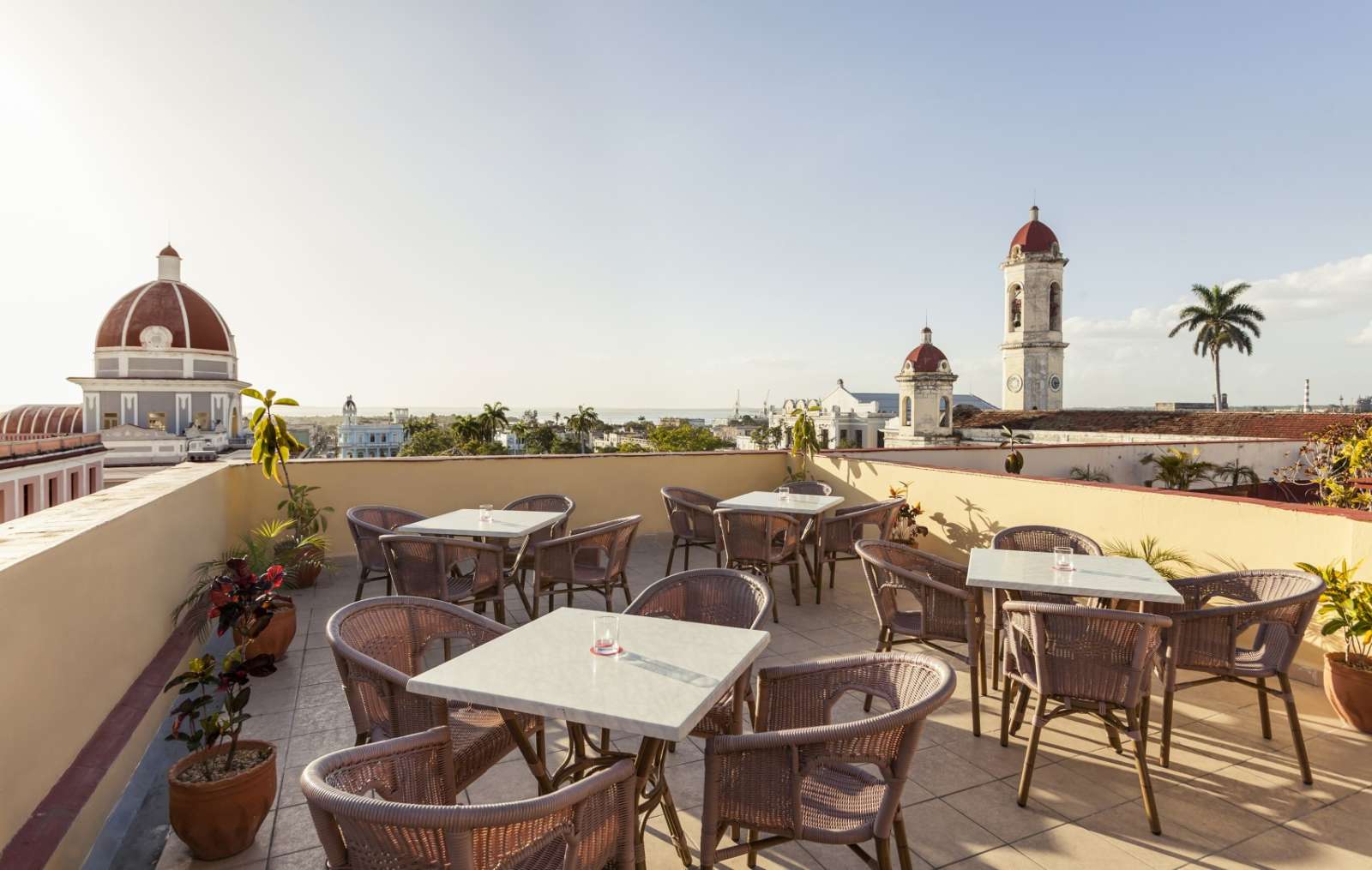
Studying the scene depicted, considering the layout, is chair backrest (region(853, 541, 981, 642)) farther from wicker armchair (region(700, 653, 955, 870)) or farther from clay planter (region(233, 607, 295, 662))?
clay planter (region(233, 607, 295, 662))

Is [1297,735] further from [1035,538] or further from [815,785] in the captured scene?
[815,785]

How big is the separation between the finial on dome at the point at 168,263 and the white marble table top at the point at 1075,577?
44310 millimetres

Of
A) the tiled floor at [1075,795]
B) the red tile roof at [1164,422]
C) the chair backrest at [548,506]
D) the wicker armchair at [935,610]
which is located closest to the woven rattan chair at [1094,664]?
the tiled floor at [1075,795]

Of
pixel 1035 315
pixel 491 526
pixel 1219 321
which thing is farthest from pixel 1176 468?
pixel 1219 321

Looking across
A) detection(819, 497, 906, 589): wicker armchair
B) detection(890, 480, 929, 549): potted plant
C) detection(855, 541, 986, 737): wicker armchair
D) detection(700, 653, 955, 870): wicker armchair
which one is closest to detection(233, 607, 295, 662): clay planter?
detection(700, 653, 955, 870): wicker armchair

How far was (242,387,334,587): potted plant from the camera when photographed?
534cm

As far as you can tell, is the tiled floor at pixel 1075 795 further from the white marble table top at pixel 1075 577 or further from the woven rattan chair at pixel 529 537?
the woven rattan chair at pixel 529 537

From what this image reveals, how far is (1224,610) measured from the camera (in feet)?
8.79

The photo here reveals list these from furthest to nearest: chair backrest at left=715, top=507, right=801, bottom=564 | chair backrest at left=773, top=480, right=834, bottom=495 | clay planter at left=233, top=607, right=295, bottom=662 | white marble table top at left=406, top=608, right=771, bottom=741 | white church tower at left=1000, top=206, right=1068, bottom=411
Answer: white church tower at left=1000, top=206, right=1068, bottom=411, chair backrest at left=773, top=480, right=834, bottom=495, chair backrest at left=715, top=507, right=801, bottom=564, clay planter at left=233, top=607, right=295, bottom=662, white marble table top at left=406, top=608, right=771, bottom=741

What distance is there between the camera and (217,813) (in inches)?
84.4

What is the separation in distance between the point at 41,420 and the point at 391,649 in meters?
53.0

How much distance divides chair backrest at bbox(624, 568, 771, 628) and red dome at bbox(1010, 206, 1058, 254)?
112 feet

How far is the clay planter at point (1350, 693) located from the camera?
2.99 metres

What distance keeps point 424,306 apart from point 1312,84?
88.0ft
